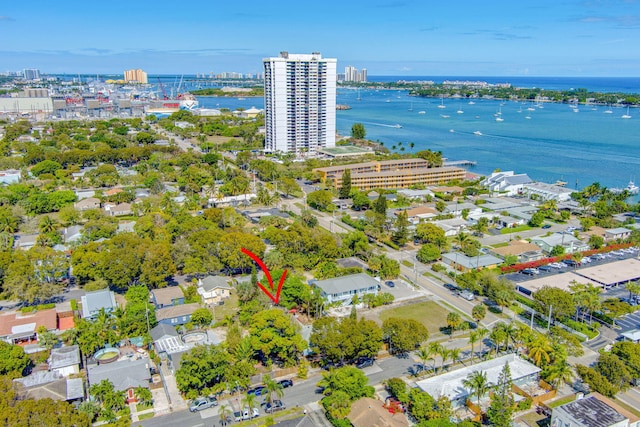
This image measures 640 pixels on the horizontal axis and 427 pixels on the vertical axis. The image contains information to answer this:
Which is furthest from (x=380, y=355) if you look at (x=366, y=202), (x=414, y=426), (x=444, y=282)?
(x=366, y=202)

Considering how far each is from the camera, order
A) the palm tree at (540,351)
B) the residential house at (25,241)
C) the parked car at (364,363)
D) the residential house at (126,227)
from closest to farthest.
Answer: the palm tree at (540,351) < the parked car at (364,363) < the residential house at (25,241) < the residential house at (126,227)

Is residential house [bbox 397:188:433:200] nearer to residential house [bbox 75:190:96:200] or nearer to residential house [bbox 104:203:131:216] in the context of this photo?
residential house [bbox 104:203:131:216]

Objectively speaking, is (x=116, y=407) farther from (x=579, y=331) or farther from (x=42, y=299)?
(x=579, y=331)

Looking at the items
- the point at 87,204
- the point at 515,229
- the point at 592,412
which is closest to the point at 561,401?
the point at 592,412

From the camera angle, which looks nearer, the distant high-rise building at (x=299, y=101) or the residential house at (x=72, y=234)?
the residential house at (x=72, y=234)

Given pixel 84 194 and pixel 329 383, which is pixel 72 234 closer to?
pixel 84 194

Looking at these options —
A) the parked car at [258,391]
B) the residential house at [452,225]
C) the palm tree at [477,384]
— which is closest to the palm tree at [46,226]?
the parked car at [258,391]

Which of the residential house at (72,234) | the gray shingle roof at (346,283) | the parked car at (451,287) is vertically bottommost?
the parked car at (451,287)

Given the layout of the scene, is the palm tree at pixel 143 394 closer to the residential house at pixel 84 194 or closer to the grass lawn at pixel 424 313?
the grass lawn at pixel 424 313
